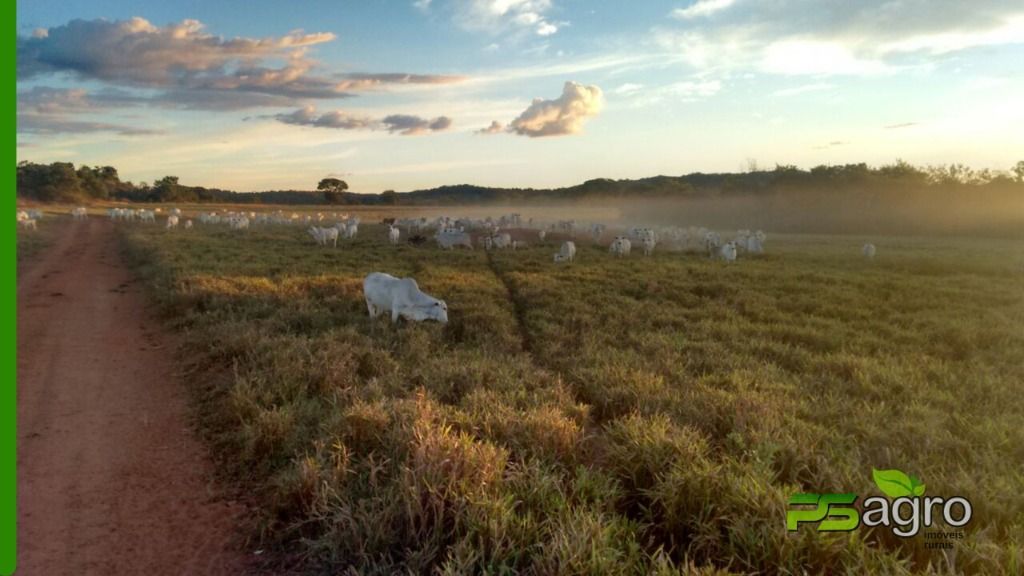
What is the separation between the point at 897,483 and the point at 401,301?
8477mm

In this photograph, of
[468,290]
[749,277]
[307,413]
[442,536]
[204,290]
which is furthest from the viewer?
[749,277]

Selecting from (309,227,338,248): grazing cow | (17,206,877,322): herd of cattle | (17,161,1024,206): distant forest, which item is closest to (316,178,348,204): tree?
(17,161,1024,206): distant forest

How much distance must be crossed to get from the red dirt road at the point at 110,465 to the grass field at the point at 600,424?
0.39m

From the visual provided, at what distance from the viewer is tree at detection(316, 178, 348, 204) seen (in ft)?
366

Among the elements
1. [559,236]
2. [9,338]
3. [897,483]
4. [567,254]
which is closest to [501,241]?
[567,254]

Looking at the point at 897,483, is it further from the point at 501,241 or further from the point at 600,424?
the point at 501,241

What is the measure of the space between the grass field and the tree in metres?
102

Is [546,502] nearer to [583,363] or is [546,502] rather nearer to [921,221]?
[583,363]

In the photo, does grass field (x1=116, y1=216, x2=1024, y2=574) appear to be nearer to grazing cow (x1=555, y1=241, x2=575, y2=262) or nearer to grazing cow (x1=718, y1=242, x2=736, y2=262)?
grazing cow (x1=555, y1=241, x2=575, y2=262)

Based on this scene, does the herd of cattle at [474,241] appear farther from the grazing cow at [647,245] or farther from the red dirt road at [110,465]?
the red dirt road at [110,465]

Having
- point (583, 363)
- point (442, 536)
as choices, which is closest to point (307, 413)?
point (442, 536)

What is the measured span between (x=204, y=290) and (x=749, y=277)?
14835 mm

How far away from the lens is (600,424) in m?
6.52

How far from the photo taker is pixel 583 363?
8.62 meters
